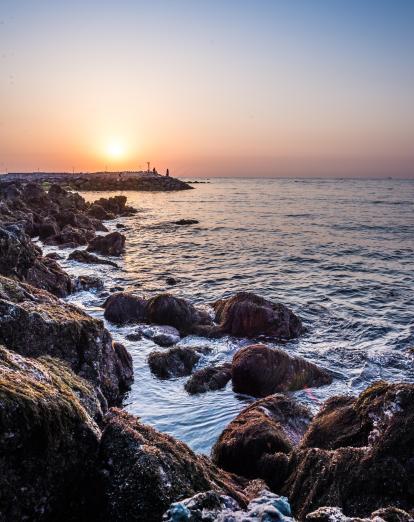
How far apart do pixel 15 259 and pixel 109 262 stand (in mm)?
12447

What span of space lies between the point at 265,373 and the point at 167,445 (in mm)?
5823

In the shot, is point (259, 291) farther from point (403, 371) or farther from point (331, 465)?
point (331, 465)

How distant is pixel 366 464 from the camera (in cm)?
508

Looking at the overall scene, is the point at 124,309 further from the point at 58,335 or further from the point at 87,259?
the point at 87,259

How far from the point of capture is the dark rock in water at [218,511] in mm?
3701

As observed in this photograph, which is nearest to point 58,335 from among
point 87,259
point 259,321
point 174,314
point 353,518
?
point 353,518

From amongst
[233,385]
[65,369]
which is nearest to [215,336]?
[233,385]

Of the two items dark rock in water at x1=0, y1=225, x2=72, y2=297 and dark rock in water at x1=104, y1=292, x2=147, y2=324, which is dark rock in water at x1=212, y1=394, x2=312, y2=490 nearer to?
dark rock in water at x1=104, y1=292, x2=147, y2=324

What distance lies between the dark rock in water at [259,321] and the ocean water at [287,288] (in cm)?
51

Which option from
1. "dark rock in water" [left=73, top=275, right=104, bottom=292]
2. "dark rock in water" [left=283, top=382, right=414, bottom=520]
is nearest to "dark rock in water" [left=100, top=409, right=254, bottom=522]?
"dark rock in water" [left=283, top=382, right=414, bottom=520]

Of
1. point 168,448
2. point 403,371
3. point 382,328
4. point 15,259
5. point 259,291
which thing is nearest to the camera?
point 168,448

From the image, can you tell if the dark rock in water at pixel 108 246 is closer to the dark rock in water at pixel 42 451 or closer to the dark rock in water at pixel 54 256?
the dark rock in water at pixel 54 256

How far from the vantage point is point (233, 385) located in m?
10.6

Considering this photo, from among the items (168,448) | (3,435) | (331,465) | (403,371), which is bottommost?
(403,371)
